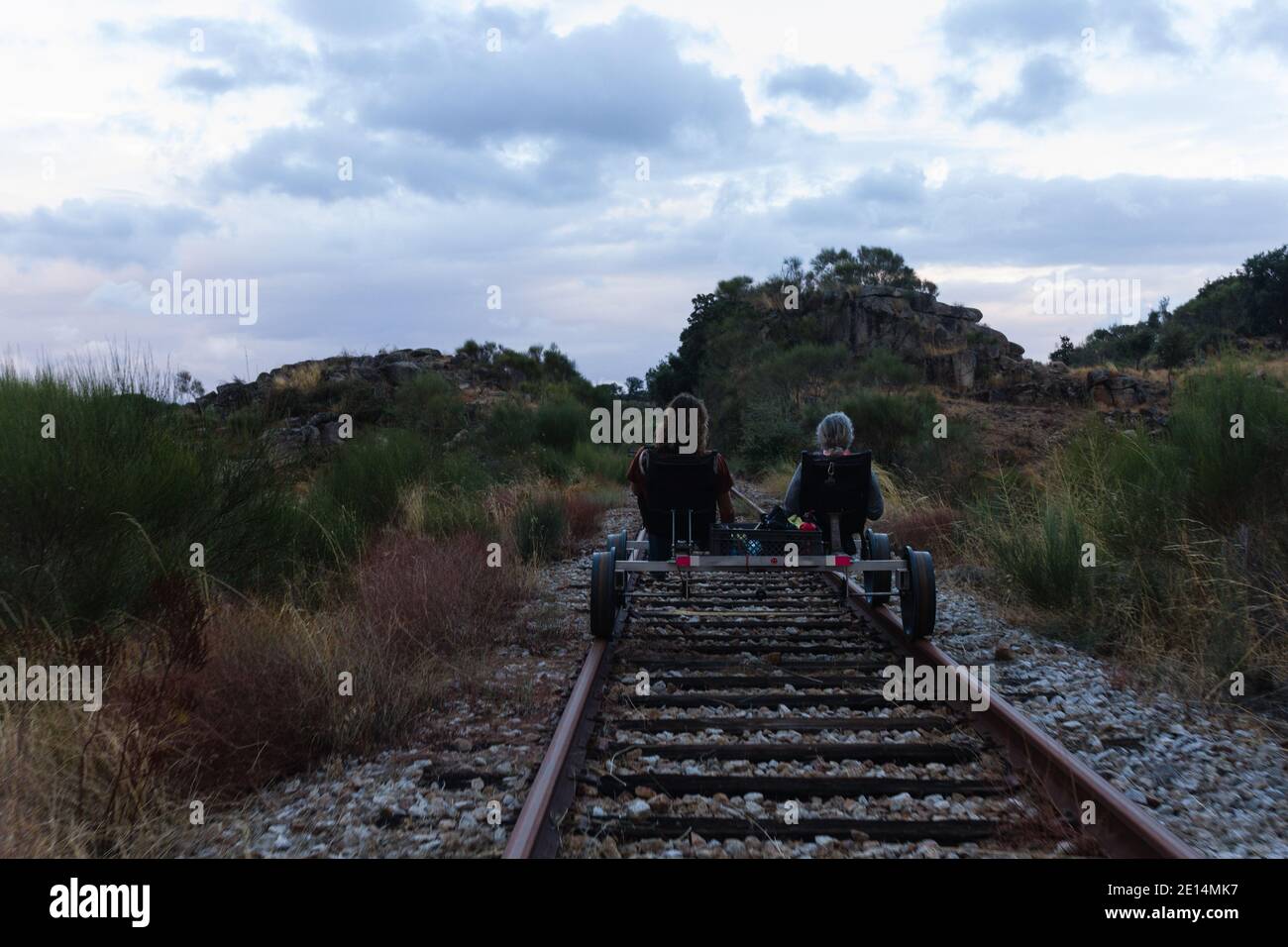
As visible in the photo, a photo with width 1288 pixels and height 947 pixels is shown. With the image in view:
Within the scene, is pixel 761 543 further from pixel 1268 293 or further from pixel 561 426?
pixel 1268 293

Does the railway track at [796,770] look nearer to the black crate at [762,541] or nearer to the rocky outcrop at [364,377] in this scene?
the black crate at [762,541]

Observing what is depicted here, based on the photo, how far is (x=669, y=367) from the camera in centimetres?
5681

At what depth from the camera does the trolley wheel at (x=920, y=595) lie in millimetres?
6367

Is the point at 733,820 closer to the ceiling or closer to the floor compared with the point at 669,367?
closer to the floor

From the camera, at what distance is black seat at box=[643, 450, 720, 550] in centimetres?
699

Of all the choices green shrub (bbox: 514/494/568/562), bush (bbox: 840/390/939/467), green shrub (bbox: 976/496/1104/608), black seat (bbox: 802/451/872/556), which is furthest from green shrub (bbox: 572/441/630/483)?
black seat (bbox: 802/451/872/556)

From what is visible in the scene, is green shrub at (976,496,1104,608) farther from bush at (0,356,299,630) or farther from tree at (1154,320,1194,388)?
tree at (1154,320,1194,388)

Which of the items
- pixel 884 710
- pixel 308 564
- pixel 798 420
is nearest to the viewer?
pixel 884 710

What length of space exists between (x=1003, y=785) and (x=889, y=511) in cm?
972

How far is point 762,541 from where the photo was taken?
6.71m

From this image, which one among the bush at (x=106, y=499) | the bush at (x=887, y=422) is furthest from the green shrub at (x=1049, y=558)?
the bush at (x=887, y=422)

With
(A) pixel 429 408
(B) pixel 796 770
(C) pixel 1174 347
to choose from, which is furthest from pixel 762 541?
(C) pixel 1174 347
